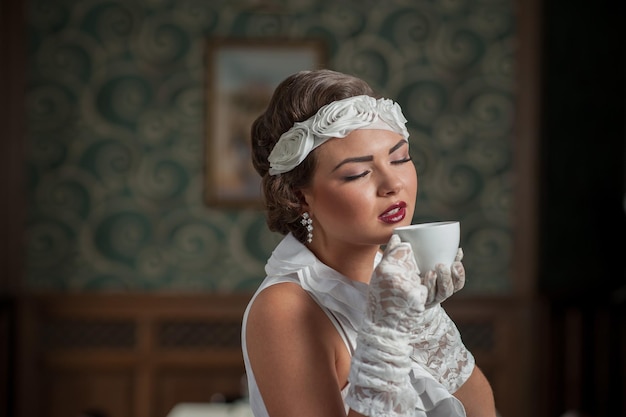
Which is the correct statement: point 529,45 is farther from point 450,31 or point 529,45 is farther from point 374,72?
point 374,72

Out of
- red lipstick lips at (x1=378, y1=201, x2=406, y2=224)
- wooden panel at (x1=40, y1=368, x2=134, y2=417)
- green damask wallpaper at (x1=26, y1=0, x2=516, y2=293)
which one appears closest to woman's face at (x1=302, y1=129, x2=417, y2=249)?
red lipstick lips at (x1=378, y1=201, x2=406, y2=224)

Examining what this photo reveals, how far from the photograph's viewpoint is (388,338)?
88 centimetres

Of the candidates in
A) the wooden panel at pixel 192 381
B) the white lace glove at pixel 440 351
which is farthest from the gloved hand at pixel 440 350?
the wooden panel at pixel 192 381

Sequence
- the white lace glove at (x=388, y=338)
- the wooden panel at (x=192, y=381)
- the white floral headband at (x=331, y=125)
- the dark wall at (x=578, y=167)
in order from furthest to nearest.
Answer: the wooden panel at (x=192, y=381), the dark wall at (x=578, y=167), the white floral headband at (x=331, y=125), the white lace glove at (x=388, y=338)

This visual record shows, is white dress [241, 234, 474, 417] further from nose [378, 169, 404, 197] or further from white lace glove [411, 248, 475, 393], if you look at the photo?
nose [378, 169, 404, 197]

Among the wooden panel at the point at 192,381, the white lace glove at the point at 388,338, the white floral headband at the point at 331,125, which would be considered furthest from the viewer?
the wooden panel at the point at 192,381

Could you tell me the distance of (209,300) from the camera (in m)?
4.86

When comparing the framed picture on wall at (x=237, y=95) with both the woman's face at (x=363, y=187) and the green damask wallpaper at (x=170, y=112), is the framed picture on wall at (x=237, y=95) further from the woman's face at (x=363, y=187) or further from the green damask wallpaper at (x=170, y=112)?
the woman's face at (x=363, y=187)

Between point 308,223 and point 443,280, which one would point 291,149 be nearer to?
point 308,223

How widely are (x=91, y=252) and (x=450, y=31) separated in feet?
7.86

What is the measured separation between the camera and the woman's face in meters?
0.93

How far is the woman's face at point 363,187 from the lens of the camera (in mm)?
927

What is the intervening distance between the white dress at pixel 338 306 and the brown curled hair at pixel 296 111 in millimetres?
66

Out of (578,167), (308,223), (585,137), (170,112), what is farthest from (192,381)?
(308,223)
